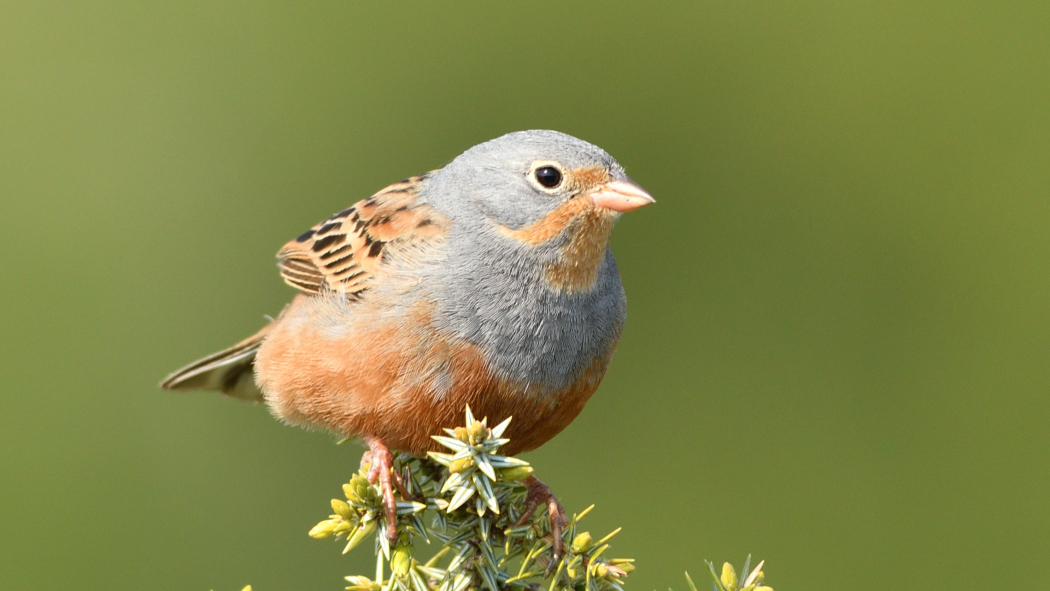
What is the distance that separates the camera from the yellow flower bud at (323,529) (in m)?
3.43

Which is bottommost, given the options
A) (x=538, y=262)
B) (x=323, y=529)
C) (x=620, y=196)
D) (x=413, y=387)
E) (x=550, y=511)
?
(x=323, y=529)

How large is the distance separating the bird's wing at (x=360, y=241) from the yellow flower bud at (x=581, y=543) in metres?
1.60

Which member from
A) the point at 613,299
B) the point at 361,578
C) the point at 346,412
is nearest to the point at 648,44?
the point at 613,299

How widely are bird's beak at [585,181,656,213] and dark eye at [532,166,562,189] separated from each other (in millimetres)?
142

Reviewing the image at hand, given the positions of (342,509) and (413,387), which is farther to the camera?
(413,387)

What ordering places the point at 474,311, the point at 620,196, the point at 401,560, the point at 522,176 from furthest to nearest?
1. the point at 522,176
2. the point at 620,196
3. the point at 474,311
4. the point at 401,560

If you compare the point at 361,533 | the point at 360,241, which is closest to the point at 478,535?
the point at 361,533

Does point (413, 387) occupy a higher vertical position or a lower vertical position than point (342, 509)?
higher

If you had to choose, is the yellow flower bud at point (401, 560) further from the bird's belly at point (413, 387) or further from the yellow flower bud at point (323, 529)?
the bird's belly at point (413, 387)

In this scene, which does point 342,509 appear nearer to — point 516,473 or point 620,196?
point 516,473

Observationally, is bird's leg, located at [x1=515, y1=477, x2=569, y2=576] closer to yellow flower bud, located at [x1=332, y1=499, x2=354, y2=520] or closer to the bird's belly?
the bird's belly

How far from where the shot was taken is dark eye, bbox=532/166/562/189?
4461 millimetres

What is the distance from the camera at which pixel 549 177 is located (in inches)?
176

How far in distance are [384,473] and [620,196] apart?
54.8 inches
